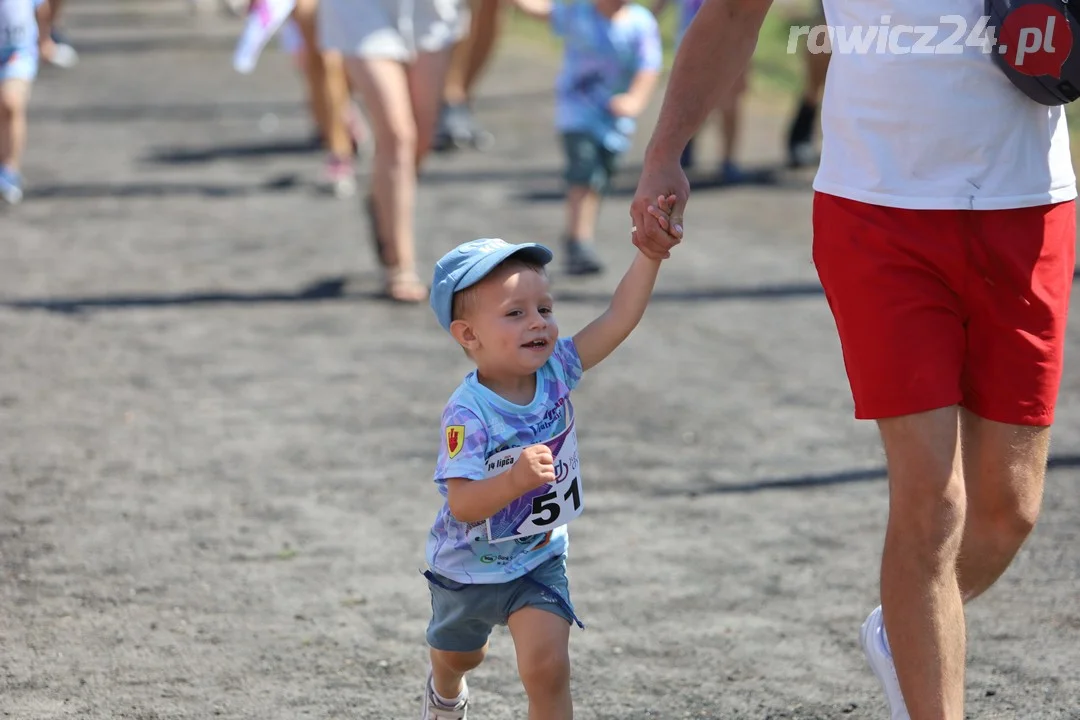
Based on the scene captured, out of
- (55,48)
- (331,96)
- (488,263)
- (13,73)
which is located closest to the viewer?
(488,263)

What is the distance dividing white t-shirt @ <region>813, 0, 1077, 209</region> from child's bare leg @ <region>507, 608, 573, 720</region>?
3.50 feet

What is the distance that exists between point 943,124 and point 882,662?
3.88ft

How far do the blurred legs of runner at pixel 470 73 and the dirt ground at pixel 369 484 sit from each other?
198 cm

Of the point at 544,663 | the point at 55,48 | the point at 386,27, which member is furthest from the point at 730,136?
the point at 55,48

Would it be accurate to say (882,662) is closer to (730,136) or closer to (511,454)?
(511,454)

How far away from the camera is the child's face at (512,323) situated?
125 inches

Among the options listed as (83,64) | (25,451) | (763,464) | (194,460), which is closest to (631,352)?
(763,464)

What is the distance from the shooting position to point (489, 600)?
325 cm

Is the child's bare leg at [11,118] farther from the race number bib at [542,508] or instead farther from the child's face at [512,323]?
the race number bib at [542,508]

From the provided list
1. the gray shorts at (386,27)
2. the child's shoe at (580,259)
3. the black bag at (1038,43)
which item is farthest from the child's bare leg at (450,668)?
the child's shoe at (580,259)

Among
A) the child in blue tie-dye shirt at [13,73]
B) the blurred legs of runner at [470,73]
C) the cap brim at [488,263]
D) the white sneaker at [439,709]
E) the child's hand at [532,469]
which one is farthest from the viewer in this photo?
the blurred legs of runner at [470,73]

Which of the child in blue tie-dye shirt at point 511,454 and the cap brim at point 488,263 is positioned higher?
the cap brim at point 488,263

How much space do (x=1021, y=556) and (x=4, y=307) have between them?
16.3 ft

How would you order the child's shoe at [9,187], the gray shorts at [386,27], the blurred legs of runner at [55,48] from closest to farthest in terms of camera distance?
the gray shorts at [386,27] < the child's shoe at [9,187] < the blurred legs of runner at [55,48]
